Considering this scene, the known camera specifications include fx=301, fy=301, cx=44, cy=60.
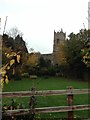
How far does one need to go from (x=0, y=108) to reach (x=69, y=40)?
145 ft

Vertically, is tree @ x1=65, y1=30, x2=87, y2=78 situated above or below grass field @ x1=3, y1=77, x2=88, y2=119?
above

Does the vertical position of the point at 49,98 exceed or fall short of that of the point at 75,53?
it falls short

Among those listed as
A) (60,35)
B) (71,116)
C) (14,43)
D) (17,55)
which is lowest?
(71,116)

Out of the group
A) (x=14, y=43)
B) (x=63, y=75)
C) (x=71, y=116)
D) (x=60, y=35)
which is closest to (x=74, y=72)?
(x=63, y=75)

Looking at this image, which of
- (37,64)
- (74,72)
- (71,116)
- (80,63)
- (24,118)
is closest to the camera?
(24,118)

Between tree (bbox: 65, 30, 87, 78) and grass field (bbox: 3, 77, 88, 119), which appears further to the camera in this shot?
tree (bbox: 65, 30, 87, 78)

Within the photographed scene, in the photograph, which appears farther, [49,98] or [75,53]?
[75,53]

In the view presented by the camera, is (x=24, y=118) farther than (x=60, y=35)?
No

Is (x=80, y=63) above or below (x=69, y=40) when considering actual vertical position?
below

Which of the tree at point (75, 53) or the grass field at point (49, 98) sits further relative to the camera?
the tree at point (75, 53)

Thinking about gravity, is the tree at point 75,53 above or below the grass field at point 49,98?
above

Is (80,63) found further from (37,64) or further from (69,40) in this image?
(37,64)

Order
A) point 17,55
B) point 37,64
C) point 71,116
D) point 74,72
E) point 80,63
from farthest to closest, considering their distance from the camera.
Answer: point 37,64, point 74,72, point 80,63, point 71,116, point 17,55

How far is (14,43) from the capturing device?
168 ft
